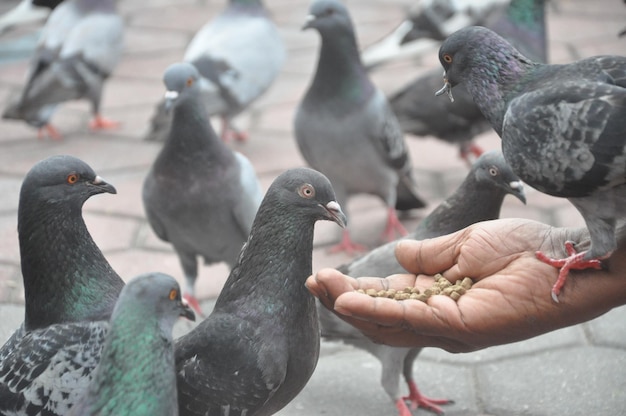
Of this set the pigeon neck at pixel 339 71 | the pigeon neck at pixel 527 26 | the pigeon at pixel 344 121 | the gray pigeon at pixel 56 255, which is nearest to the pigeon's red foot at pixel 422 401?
the gray pigeon at pixel 56 255

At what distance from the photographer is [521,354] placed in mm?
5109

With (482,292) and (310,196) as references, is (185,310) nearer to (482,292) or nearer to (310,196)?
(310,196)

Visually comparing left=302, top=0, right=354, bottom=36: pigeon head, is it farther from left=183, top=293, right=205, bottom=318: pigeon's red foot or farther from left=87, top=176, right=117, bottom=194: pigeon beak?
left=87, top=176, right=117, bottom=194: pigeon beak

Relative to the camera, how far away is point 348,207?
7.07 m

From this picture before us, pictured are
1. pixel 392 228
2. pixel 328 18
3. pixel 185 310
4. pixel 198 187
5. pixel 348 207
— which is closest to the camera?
pixel 185 310

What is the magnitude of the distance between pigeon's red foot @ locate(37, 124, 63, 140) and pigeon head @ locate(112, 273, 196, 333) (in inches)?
206

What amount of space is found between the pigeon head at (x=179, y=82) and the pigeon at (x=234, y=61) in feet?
4.82

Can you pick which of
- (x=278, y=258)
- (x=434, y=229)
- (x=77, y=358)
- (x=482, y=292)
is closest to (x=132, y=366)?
(x=77, y=358)

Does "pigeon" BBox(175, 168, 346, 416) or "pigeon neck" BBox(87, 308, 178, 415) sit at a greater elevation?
"pigeon neck" BBox(87, 308, 178, 415)

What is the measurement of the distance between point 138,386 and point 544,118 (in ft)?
5.28

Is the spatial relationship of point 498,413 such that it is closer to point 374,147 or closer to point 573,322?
point 573,322

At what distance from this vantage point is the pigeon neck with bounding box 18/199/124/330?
144 inches

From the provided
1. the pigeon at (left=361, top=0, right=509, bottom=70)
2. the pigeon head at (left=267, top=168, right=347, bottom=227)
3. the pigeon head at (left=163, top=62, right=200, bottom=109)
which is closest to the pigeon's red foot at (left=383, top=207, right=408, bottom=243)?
the pigeon head at (left=163, top=62, right=200, bottom=109)

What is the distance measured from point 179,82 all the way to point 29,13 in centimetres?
507
